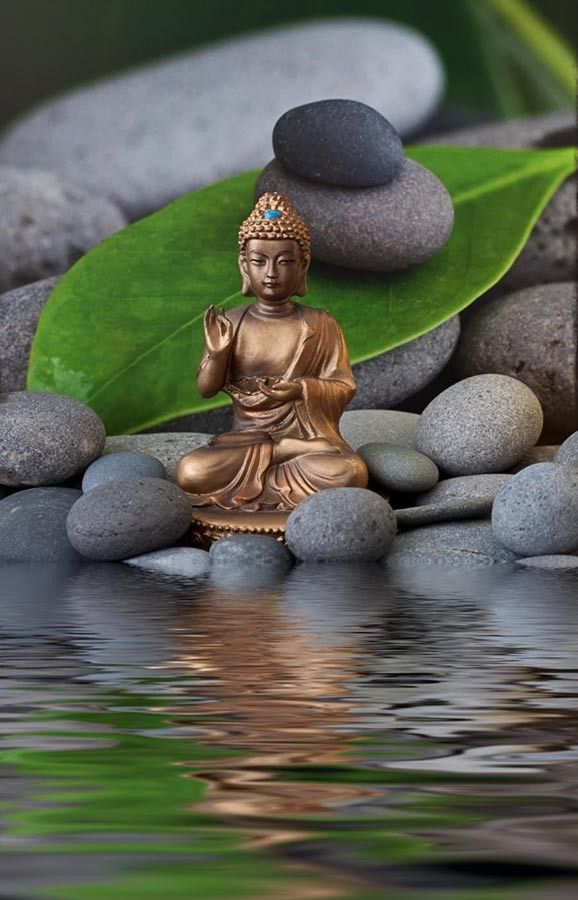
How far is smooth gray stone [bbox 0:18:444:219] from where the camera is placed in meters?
5.77

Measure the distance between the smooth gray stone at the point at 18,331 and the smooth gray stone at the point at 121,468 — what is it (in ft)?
3.08

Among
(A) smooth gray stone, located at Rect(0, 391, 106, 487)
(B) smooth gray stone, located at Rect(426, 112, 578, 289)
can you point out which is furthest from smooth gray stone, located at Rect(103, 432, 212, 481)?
(B) smooth gray stone, located at Rect(426, 112, 578, 289)

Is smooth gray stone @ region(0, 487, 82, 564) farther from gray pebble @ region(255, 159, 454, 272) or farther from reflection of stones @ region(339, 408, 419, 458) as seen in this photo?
gray pebble @ region(255, 159, 454, 272)

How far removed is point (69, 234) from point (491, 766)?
418 centimetres

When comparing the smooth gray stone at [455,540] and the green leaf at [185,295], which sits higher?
the green leaf at [185,295]

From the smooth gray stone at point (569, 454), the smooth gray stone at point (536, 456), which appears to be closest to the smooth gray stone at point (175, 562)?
the smooth gray stone at point (569, 454)

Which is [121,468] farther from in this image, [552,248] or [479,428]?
[552,248]

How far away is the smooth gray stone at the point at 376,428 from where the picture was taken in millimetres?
3926

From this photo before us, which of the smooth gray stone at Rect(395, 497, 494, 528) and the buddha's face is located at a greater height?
the buddha's face

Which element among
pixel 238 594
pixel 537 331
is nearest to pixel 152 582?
pixel 238 594

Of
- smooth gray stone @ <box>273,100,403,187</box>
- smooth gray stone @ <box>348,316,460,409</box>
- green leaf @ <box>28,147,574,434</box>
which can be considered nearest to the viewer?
smooth gray stone @ <box>273,100,403,187</box>

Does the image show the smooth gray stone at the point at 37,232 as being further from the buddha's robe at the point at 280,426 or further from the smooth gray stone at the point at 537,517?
the smooth gray stone at the point at 537,517

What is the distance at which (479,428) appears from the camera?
374 centimetres

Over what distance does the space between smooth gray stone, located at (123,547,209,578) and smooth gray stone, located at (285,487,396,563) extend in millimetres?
201
